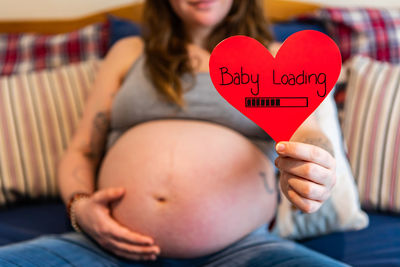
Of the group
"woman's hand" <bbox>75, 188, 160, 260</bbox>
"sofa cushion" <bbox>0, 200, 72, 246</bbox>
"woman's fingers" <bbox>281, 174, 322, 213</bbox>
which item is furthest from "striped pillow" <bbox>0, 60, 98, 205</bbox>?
"woman's fingers" <bbox>281, 174, 322, 213</bbox>

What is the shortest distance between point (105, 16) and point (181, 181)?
1.09 m

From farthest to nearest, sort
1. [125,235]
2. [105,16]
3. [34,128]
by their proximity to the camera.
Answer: [105,16]
[34,128]
[125,235]

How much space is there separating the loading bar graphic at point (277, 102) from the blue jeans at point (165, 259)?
1.04 feet

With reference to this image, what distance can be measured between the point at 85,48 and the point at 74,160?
58cm

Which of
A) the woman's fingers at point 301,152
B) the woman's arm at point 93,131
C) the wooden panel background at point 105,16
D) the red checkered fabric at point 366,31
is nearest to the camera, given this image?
the woman's fingers at point 301,152

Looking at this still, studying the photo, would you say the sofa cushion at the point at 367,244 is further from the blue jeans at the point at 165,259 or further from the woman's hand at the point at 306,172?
the woman's hand at the point at 306,172

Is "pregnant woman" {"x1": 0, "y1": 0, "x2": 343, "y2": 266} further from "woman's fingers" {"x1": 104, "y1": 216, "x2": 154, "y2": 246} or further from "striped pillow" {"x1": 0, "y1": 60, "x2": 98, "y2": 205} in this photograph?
"striped pillow" {"x1": 0, "y1": 60, "x2": 98, "y2": 205}

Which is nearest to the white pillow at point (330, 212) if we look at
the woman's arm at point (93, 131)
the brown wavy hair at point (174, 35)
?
the brown wavy hair at point (174, 35)

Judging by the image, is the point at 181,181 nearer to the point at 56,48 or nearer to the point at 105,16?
the point at 56,48

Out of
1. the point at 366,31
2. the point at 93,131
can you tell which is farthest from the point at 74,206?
the point at 366,31

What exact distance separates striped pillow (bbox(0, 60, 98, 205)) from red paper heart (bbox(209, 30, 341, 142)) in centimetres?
75

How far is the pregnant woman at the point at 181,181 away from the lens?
799 mm

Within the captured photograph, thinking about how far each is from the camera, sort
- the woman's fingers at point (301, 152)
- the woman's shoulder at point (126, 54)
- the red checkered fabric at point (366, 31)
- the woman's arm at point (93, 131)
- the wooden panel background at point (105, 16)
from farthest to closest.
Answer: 1. the wooden panel background at point (105, 16)
2. the red checkered fabric at point (366, 31)
3. the woman's shoulder at point (126, 54)
4. the woman's arm at point (93, 131)
5. the woman's fingers at point (301, 152)

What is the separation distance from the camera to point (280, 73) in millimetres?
665
